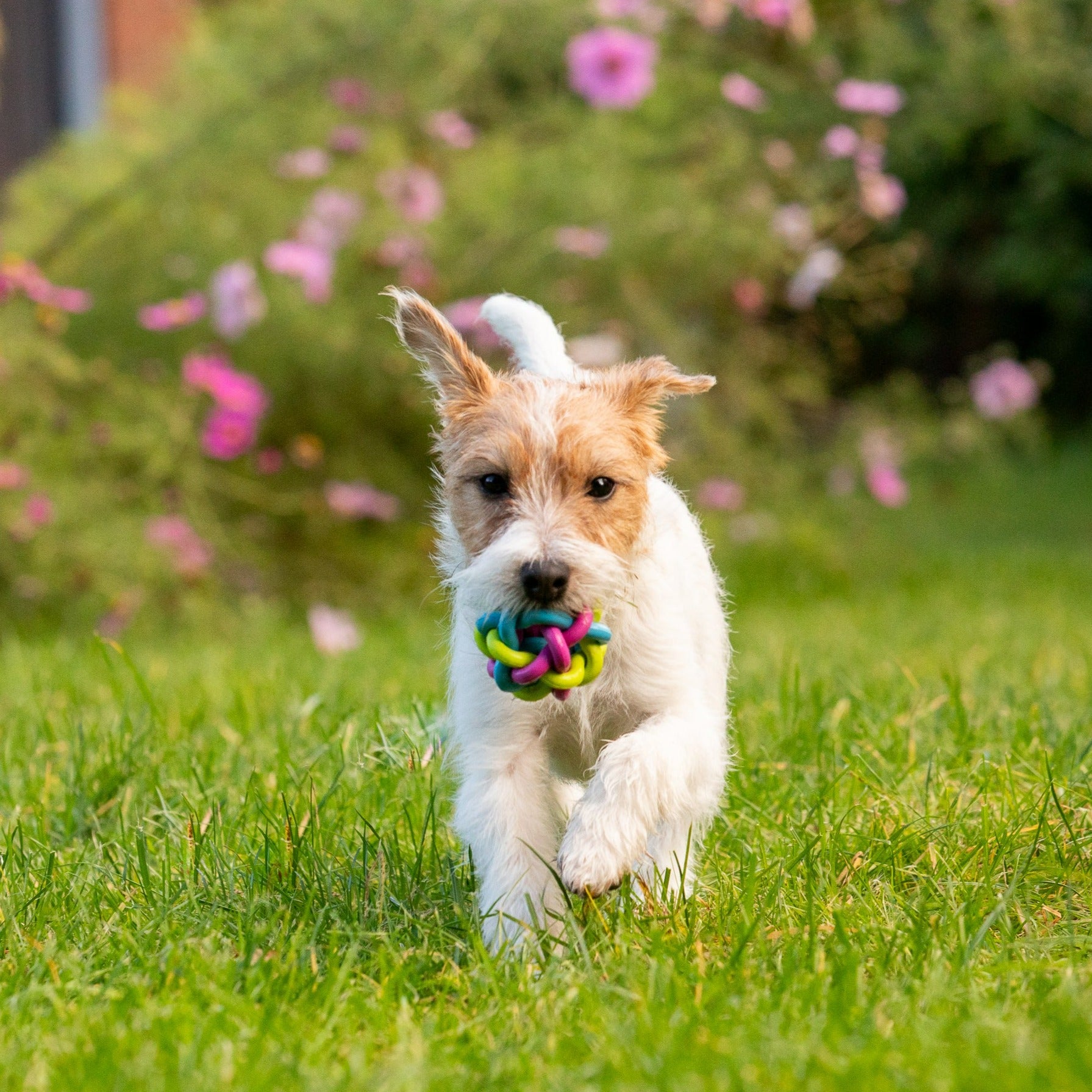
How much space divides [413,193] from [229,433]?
5.16 ft

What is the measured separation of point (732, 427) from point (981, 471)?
5.92 meters

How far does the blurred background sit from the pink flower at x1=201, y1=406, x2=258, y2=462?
17 mm

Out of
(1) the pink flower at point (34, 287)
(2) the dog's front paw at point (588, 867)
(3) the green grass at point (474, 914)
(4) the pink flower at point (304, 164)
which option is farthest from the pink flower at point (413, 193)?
(2) the dog's front paw at point (588, 867)

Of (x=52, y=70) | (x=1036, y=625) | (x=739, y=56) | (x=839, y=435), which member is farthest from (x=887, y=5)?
(x=52, y=70)

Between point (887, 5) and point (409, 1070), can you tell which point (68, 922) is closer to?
point (409, 1070)

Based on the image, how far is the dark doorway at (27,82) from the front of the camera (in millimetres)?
9727

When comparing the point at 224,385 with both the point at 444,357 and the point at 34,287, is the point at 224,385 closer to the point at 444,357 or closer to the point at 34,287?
the point at 34,287

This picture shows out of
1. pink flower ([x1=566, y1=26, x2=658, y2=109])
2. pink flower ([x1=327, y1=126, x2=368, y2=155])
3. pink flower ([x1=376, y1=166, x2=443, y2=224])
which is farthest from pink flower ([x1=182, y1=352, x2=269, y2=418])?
pink flower ([x1=566, y1=26, x2=658, y2=109])

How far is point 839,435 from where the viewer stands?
887 cm

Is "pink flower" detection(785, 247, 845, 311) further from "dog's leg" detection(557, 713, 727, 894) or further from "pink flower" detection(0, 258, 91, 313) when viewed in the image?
"dog's leg" detection(557, 713, 727, 894)

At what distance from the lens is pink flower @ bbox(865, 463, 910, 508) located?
8.36 metres

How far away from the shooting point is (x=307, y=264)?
6.42m

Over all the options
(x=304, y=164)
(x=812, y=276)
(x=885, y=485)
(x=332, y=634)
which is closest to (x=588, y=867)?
(x=332, y=634)

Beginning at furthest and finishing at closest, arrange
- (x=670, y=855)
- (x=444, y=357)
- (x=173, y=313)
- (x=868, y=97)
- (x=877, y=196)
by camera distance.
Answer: (x=877, y=196) < (x=868, y=97) < (x=173, y=313) < (x=444, y=357) < (x=670, y=855)
